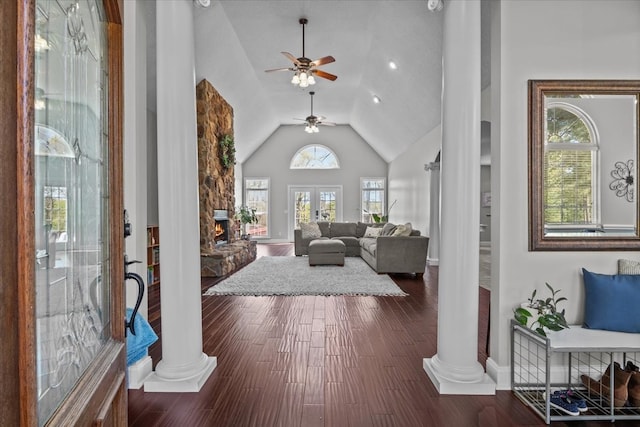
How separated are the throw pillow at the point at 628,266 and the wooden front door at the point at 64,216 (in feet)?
9.04

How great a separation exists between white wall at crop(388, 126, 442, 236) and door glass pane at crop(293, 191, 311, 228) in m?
2.83

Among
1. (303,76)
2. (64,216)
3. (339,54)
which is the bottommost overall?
(64,216)

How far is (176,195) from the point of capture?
218 centimetres

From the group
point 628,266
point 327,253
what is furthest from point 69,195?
point 327,253

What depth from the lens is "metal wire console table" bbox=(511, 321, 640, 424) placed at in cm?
188

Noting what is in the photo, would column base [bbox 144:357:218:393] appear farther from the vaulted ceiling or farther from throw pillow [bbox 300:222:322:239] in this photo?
throw pillow [bbox 300:222:322:239]

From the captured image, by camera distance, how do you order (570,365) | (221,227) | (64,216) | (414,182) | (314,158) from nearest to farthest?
(64,216)
(570,365)
(221,227)
(414,182)
(314,158)

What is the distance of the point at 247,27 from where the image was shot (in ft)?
17.2

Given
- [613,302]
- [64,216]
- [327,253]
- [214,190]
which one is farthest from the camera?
[327,253]

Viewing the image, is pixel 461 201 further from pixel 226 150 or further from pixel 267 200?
pixel 267 200

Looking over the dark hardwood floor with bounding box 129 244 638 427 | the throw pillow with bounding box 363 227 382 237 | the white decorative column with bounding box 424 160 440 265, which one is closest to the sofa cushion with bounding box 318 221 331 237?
the throw pillow with bounding box 363 227 382 237

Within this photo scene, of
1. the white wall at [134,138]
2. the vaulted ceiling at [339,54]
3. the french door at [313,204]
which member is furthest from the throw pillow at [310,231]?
the white wall at [134,138]

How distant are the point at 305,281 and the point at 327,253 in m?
1.37

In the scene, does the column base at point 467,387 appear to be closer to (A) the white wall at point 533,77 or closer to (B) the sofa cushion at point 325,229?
(A) the white wall at point 533,77
